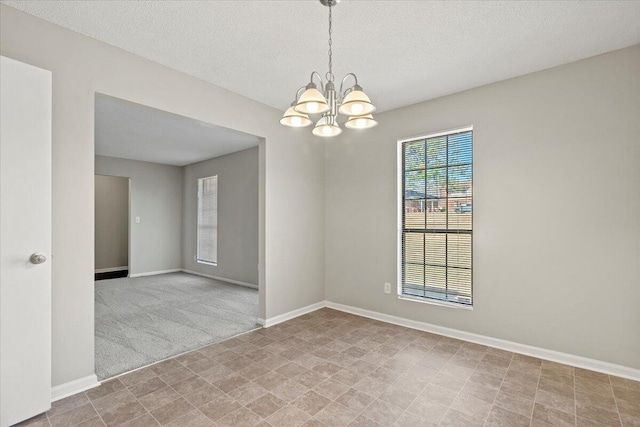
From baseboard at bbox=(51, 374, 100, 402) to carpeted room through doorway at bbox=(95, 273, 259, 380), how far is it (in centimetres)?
11

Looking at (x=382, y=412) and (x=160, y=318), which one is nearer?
(x=382, y=412)

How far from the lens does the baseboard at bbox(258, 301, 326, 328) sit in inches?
145

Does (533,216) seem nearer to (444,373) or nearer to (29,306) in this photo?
(444,373)

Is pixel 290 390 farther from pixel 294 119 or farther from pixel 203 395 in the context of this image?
pixel 294 119

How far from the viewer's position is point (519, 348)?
115 inches

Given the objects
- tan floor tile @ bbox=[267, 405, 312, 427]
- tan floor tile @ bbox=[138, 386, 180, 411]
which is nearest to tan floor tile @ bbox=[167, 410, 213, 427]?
tan floor tile @ bbox=[138, 386, 180, 411]

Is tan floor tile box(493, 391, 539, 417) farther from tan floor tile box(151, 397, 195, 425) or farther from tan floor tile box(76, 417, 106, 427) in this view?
tan floor tile box(76, 417, 106, 427)

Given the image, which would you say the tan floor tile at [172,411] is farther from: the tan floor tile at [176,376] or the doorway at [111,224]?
the doorway at [111,224]

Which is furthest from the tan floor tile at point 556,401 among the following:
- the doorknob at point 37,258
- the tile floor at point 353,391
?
the doorknob at point 37,258

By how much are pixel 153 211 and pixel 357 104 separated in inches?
265

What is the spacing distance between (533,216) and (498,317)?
1.05 m

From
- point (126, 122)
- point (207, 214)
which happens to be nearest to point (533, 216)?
point (126, 122)

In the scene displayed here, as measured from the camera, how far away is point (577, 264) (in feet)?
8.82

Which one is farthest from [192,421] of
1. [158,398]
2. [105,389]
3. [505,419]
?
[505,419]
